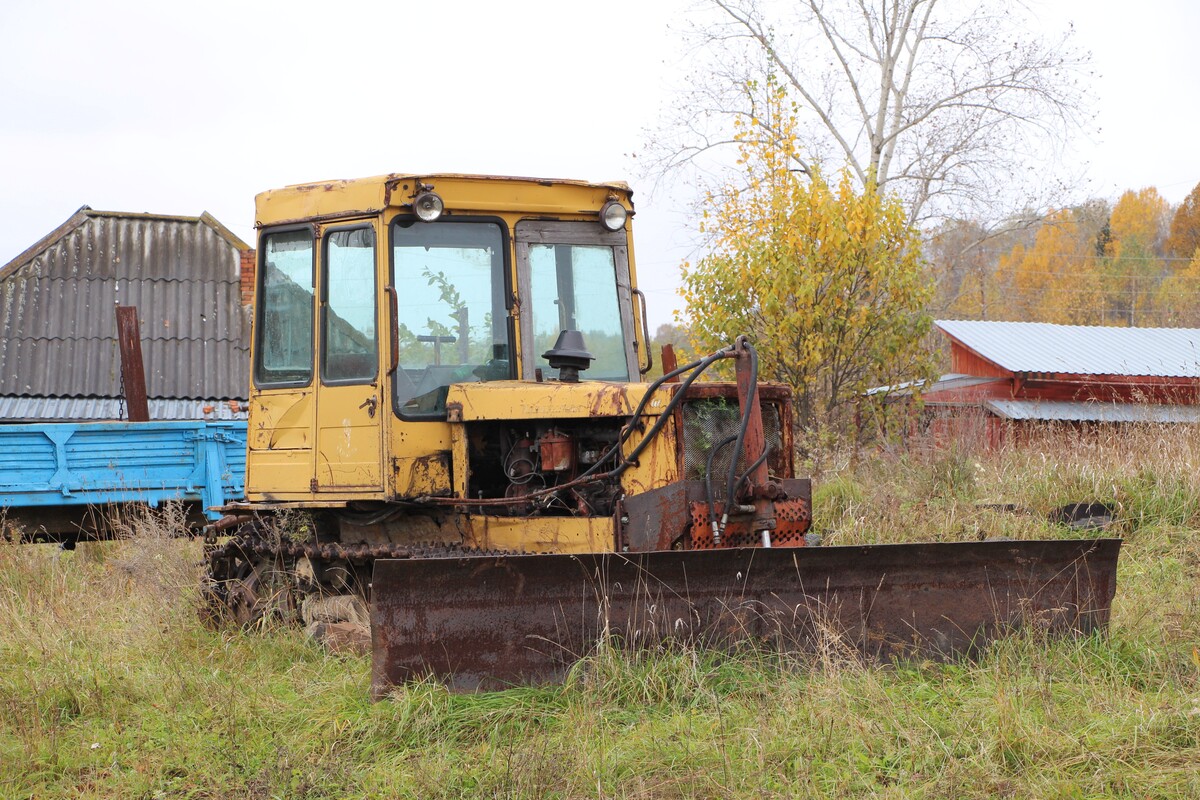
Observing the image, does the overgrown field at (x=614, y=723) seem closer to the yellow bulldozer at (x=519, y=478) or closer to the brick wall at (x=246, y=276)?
the yellow bulldozer at (x=519, y=478)

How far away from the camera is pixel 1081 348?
22.5 meters

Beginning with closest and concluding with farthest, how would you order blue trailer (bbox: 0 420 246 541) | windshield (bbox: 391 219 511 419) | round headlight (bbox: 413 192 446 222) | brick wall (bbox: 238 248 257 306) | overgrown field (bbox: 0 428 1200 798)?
overgrown field (bbox: 0 428 1200 798), round headlight (bbox: 413 192 446 222), windshield (bbox: 391 219 511 419), blue trailer (bbox: 0 420 246 541), brick wall (bbox: 238 248 257 306)

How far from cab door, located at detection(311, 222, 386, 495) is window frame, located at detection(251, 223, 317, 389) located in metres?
0.07

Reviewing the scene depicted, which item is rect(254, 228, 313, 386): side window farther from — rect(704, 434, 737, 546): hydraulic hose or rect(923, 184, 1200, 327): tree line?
rect(923, 184, 1200, 327): tree line

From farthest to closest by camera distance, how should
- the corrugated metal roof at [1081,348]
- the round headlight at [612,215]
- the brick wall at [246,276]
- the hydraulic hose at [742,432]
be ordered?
the brick wall at [246,276] → the corrugated metal roof at [1081,348] → the round headlight at [612,215] → the hydraulic hose at [742,432]

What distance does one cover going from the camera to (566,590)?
5.08 meters

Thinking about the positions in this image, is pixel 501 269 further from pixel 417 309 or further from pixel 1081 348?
pixel 1081 348

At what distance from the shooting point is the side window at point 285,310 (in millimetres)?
6750

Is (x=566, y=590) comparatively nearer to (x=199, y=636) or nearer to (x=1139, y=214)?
(x=199, y=636)

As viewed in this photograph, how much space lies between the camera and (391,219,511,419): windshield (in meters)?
6.30

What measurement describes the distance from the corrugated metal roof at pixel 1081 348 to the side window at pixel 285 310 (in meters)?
15.1

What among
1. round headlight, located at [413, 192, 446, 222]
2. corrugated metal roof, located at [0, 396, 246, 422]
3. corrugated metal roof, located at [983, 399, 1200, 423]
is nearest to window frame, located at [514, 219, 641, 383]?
round headlight, located at [413, 192, 446, 222]

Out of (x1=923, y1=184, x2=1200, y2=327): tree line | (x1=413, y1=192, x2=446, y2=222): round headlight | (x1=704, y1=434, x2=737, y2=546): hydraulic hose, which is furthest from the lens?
(x1=923, y1=184, x2=1200, y2=327): tree line

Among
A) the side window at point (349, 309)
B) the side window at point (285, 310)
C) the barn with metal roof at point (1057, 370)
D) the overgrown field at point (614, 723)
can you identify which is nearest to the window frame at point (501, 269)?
the side window at point (349, 309)
